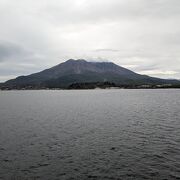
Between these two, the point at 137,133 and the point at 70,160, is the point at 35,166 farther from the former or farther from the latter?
the point at 137,133

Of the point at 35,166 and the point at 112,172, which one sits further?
the point at 35,166

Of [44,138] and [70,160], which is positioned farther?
[44,138]

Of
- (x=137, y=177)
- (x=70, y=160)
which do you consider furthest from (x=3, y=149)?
(x=137, y=177)

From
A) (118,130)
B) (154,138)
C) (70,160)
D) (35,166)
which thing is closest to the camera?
(35,166)

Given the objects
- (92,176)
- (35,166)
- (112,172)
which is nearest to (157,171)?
(112,172)

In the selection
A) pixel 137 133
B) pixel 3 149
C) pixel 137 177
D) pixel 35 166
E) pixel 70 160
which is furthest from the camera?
pixel 137 133

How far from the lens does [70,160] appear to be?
1136 inches

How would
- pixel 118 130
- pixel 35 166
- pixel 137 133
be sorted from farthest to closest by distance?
pixel 118 130 < pixel 137 133 < pixel 35 166

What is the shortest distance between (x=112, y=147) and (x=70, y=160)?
26.7 feet

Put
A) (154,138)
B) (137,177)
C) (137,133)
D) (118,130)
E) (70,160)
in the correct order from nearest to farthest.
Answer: (137,177), (70,160), (154,138), (137,133), (118,130)

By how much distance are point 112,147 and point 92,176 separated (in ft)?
36.2

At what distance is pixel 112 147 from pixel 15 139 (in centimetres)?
1741

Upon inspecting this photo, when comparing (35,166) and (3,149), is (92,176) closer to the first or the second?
(35,166)

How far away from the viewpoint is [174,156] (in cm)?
2953
